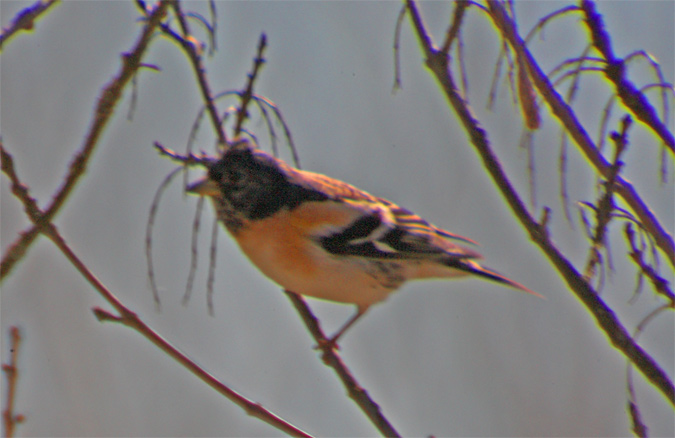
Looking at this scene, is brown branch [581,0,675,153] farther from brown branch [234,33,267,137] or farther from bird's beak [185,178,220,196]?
bird's beak [185,178,220,196]

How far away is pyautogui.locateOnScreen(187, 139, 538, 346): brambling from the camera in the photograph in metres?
2.05

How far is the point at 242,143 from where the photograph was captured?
2.08 m

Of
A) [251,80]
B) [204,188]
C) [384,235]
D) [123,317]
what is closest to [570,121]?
[251,80]

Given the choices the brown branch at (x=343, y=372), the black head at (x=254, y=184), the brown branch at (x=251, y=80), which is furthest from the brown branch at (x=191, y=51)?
the brown branch at (x=343, y=372)

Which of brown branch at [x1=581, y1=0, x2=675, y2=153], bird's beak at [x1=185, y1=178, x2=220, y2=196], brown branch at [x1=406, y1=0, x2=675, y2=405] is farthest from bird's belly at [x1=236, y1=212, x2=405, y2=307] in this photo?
brown branch at [x1=581, y1=0, x2=675, y2=153]

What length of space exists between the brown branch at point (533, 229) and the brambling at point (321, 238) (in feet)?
2.02

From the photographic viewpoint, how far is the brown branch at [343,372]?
1571 millimetres

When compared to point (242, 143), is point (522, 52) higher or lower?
higher

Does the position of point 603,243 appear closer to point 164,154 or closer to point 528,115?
point 528,115

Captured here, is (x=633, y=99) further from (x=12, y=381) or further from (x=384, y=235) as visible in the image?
(x=12, y=381)

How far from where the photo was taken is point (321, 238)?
2.12 metres

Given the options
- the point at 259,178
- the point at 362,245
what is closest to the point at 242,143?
the point at 259,178

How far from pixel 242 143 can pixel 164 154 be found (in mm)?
547

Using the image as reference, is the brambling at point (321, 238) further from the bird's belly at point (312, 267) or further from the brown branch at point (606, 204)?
the brown branch at point (606, 204)
